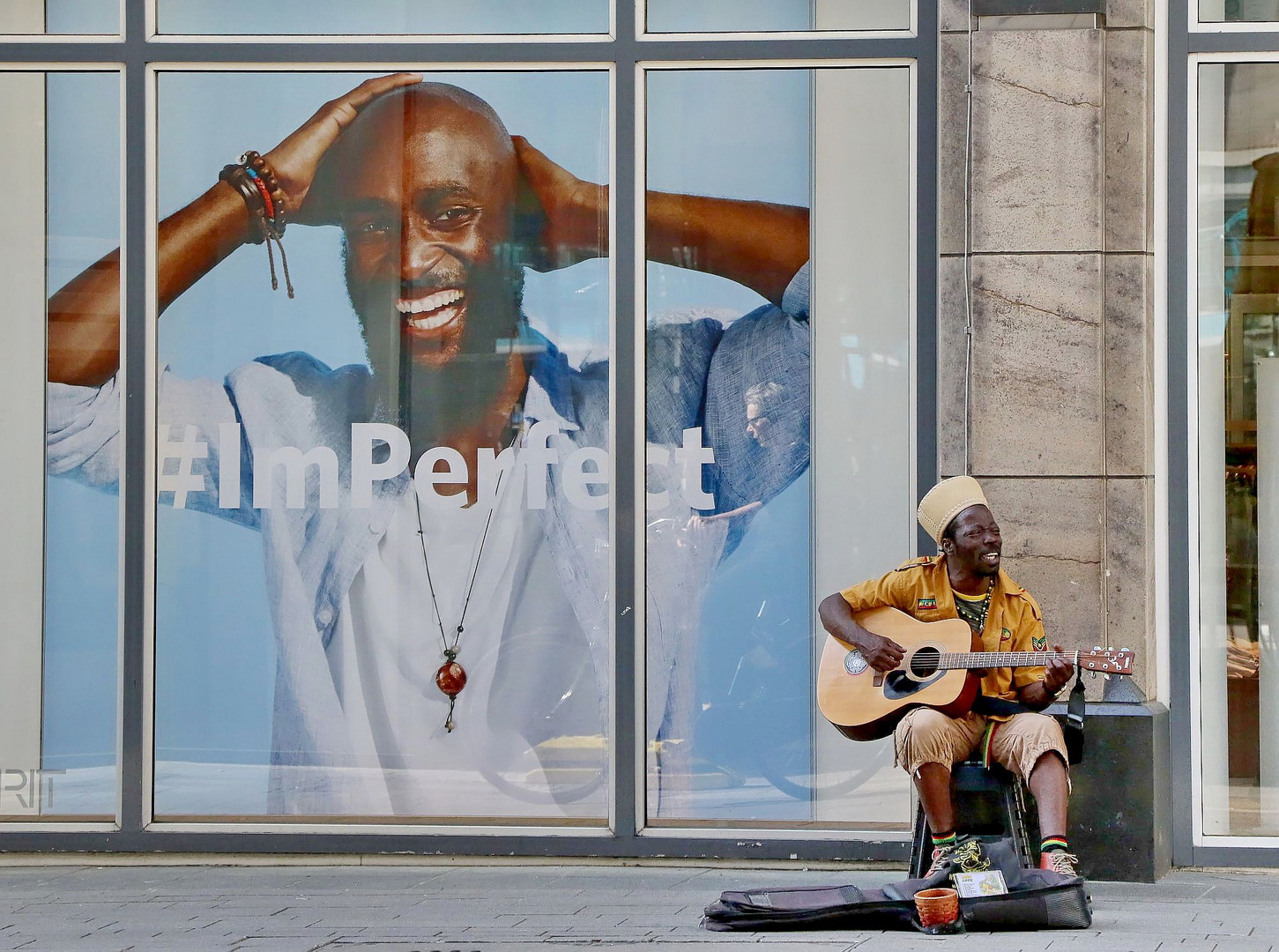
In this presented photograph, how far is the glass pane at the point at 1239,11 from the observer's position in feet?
20.8

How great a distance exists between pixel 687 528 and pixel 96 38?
3.26 m

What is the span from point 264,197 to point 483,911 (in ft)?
10.5

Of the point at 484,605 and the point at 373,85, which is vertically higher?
the point at 373,85

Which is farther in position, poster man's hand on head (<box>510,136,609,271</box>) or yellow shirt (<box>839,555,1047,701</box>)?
poster man's hand on head (<box>510,136,609,271</box>)

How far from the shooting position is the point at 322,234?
22.3 feet

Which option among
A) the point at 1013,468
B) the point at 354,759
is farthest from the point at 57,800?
the point at 1013,468

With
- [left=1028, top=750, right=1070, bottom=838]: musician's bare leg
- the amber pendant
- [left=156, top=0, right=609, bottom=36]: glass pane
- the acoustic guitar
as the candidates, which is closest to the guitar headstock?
the acoustic guitar

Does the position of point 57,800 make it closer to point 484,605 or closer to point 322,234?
point 484,605

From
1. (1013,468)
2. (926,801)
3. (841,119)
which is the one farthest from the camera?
(841,119)

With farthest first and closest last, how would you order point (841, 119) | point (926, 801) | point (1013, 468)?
point (841, 119), point (1013, 468), point (926, 801)

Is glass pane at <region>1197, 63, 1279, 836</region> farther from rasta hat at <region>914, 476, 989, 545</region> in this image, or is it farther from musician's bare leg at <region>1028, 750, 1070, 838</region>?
musician's bare leg at <region>1028, 750, 1070, 838</region>

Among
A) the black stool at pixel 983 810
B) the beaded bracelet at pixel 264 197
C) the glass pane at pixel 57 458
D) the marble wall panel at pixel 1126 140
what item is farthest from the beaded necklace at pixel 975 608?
the glass pane at pixel 57 458

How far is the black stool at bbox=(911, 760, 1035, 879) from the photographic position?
5.32 m

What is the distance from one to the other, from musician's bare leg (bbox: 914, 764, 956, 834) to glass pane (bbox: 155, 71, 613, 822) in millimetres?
1816
